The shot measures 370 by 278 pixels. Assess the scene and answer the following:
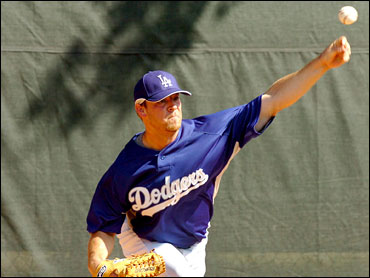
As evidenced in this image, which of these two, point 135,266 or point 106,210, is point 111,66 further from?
point 135,266

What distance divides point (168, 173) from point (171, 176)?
0.09 feet

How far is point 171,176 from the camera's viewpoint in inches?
164

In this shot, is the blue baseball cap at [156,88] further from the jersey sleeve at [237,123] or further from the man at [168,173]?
the jersey sleeve at [237,123]

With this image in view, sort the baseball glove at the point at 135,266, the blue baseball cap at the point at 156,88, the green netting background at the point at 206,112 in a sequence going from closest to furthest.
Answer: the baseball glove at the point at 135,266, the blue baseball cap at the point at 156,88, the green netting background at the point at 206,112

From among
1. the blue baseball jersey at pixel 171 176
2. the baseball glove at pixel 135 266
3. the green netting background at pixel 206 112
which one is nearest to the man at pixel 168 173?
the blue baseball jersey at pixel 171 176

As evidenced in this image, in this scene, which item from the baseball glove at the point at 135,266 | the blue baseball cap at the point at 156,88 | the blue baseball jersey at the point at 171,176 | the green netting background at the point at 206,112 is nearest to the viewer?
the baseball glove at the point at 135,266

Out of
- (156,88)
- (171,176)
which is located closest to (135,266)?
(171,176)

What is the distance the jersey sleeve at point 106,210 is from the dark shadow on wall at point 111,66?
196 centimetres

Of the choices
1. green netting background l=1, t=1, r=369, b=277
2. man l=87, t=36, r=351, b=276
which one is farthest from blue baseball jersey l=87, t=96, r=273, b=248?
green netting background l=1, t=1, r=369, b=277

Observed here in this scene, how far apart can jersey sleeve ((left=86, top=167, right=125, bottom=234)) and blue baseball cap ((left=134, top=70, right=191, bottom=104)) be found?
0.52 meters

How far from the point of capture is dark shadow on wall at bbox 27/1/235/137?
19.9ft

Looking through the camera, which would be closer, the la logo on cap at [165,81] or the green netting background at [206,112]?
the la logo on cap at [165,81]

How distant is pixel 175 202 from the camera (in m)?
4.22

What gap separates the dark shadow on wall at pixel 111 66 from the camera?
6.08 meters
